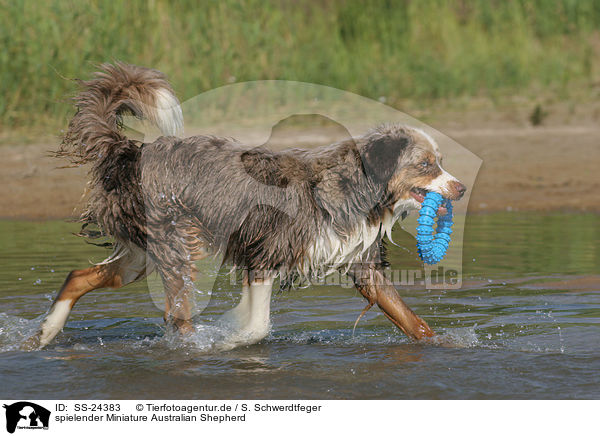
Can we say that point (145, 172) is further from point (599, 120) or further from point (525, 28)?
point (525, 28)

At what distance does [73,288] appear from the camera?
5.75 meters

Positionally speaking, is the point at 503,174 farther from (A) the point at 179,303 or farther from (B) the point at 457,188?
(A) the point at 179,303

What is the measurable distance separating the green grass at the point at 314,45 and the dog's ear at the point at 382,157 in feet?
24.8

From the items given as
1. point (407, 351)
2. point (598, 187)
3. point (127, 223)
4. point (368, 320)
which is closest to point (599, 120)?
point (598, 187)

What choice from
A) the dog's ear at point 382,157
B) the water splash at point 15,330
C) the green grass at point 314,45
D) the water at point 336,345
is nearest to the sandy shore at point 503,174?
the green grass at point 314,45

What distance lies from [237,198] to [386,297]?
3.96ft

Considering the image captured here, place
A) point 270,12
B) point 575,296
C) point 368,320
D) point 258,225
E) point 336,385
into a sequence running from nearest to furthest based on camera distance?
point 336,385, point 258,225, point 368,320, point 575,296, point 270,12

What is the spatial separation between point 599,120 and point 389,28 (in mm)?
3918

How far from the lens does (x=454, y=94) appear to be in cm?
1445

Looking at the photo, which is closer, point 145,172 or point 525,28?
point 145,172

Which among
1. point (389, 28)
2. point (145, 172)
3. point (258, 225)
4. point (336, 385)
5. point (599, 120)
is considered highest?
point (389, 28)

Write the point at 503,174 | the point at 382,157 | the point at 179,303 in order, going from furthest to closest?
1. the point at 503,174
2. the point at 179,303
3. the point at 382,157
